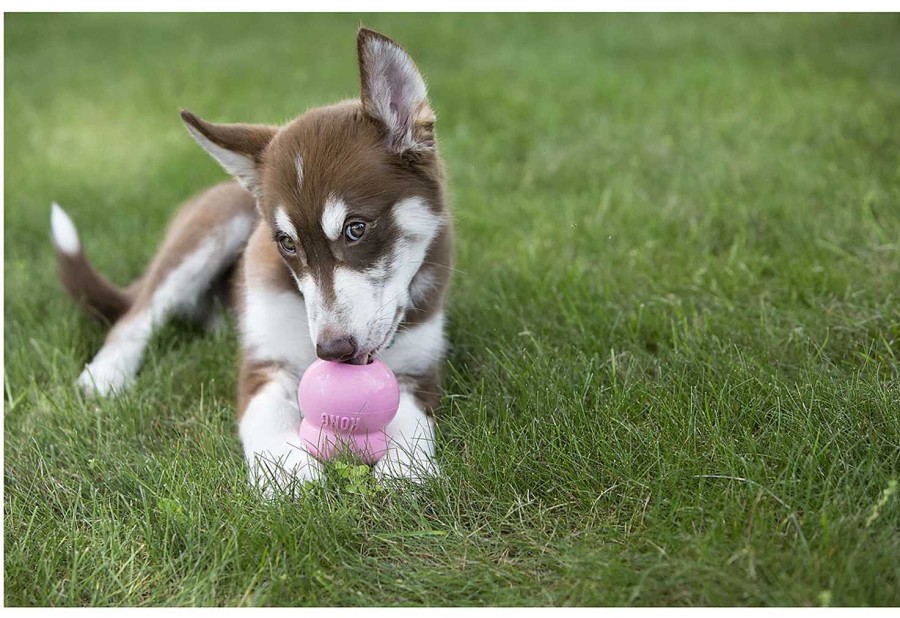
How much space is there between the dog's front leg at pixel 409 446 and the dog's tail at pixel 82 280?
198 centimetres

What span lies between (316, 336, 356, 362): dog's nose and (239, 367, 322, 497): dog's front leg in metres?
0.36

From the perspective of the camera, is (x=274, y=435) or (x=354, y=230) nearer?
(x=354, y=230)

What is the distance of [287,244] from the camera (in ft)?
10.7

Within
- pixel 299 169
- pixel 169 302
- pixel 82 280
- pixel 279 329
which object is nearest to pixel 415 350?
pixel 279 329

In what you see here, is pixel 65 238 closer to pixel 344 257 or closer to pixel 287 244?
pixel 287 244

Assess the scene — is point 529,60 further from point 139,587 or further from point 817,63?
point 139,587

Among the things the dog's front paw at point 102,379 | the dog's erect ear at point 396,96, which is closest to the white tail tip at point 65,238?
the dog's front paw at point 102,379

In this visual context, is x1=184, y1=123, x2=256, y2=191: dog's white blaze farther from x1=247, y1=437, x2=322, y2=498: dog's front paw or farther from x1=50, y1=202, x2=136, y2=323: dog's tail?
x1=50, y1=202, x2=136, y2=323: dog's tail

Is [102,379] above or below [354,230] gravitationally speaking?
below

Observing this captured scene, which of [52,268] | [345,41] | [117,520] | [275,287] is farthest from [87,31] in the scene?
[117,520]

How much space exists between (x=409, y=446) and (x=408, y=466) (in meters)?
0.13

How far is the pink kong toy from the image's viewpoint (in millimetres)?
3098

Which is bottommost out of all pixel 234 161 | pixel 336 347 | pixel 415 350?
pixel 415 350

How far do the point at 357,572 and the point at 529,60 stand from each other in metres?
7.03
